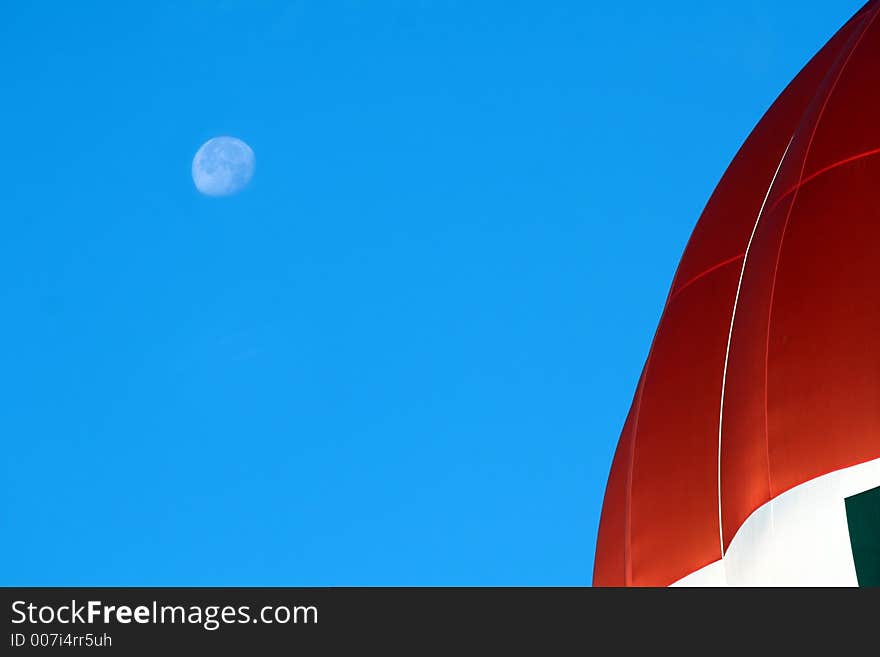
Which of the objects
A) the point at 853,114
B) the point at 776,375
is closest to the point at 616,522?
the point at 776,375

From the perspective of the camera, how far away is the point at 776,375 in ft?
18.0

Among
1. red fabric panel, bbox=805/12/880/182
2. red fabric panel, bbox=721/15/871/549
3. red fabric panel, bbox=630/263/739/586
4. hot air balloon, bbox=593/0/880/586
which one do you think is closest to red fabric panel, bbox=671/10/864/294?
hot air balloon, bbox=593/0/880/586

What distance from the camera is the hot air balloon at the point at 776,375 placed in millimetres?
5059

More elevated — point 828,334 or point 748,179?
point 748,179

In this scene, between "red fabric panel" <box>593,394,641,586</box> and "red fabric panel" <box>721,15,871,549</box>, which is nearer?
"red fabric panel" <box>721,15,871,549</box>

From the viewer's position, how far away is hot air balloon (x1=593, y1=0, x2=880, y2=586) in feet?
16.6

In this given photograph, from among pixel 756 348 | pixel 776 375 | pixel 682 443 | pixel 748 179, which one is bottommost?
pixel 776 375

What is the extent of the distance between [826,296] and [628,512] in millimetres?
1925
